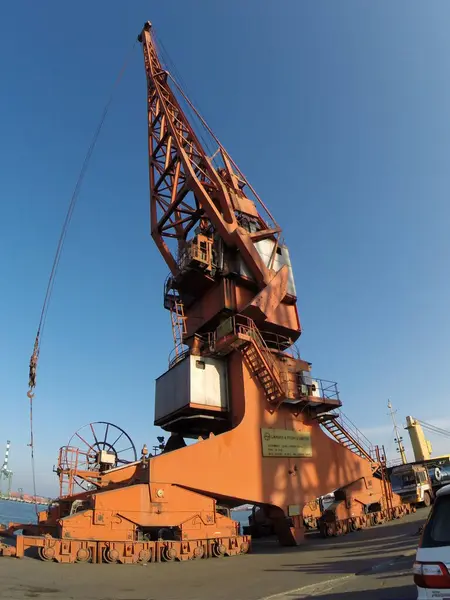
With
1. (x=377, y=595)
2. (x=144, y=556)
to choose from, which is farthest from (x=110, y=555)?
(x=377, y=595)

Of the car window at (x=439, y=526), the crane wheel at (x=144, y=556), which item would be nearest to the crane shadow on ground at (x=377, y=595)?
the car window at (x=439, y=526)

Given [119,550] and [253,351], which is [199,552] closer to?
[119,550]

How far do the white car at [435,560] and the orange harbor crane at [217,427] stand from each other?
10911 mm

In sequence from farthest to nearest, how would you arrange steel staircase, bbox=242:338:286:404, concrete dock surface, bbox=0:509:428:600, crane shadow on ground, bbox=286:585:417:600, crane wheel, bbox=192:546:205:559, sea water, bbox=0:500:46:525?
sea water, bbox=0:500:46:525
steel staircase, bbox=242:338:286:404
crane wheel, bbox=192:546:205:559
concrete dock surface, bbox=0:509:428:600
crane shadow on ground, bbox=286:585:417:600

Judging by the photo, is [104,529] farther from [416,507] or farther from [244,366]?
[416,507]

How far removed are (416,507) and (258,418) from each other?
15.0 metres

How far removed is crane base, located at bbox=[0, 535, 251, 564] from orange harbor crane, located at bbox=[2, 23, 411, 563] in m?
0.03

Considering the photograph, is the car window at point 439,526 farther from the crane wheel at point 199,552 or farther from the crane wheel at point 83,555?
the crane wheel at point 199,552

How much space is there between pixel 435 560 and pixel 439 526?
0.35m

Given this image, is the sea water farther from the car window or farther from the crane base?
the car window

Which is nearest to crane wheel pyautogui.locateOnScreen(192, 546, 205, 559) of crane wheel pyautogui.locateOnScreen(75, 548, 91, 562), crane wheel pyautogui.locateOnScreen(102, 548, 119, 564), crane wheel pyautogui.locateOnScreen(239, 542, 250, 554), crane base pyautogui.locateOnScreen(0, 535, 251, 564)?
crane base pyautogui.locateOnScreen(0, 535, 251, 564)

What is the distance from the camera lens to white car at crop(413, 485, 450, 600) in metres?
3.48

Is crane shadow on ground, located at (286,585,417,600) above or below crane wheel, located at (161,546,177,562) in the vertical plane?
above

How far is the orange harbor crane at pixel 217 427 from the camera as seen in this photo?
13656 mm
